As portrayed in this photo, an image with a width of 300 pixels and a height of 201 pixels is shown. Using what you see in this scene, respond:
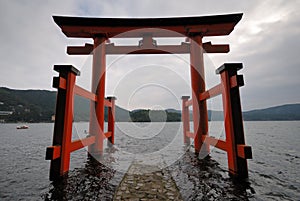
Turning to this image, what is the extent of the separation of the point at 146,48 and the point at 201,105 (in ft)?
9.36

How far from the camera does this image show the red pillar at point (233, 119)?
301 cm

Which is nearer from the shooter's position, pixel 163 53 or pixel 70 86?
pixel 70 86

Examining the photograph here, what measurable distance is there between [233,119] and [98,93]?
13.7 feet

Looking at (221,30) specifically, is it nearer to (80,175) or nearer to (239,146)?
(239,146)

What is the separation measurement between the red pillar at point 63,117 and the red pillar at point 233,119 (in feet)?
10.7

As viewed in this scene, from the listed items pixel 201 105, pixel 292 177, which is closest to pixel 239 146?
pixel 292 177

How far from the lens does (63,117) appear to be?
3.18 m

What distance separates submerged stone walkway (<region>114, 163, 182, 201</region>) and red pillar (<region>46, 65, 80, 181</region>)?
129 centimetres

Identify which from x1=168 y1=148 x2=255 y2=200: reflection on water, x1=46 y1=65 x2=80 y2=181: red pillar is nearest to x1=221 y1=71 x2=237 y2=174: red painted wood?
x1=168 y1=148 x2=255 y2=200: reflection on water

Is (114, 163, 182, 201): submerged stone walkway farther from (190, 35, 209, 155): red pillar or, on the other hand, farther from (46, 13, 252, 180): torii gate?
(190, 35, 209, 155): red pillar

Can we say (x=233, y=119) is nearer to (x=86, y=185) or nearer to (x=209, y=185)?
(x=209, y=185)

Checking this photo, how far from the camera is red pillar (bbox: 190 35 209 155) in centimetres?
517

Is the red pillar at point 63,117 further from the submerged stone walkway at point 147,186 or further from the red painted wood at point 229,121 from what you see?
the red painted wood at point 229,121

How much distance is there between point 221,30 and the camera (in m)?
5.20
